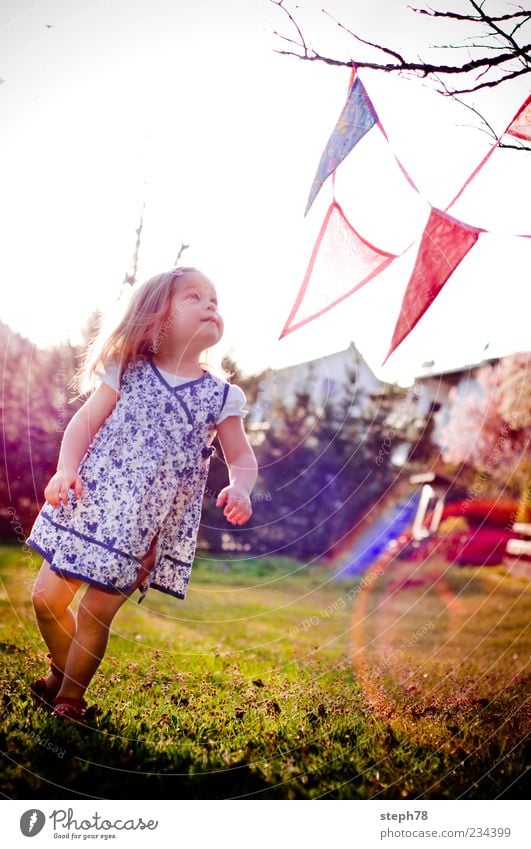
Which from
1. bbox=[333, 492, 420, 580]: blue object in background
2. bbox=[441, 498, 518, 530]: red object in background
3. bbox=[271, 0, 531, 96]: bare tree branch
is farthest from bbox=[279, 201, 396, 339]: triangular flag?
bbox=[441, 498, 518, 530]: red object in background

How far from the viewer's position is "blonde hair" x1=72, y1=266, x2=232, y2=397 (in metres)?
1.66

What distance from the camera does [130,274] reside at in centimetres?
187

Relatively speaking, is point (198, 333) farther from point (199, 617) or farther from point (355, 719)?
point (199, 617)

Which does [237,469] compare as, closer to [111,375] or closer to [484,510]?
[111,375]

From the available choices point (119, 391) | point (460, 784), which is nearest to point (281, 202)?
point (119, 391)

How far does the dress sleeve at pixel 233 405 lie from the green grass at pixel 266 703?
0.69 meters

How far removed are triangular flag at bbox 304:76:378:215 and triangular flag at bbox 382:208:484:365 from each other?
0.31 m

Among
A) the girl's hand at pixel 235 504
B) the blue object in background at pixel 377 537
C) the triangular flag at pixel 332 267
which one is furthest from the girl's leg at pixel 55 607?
the blue object in background at pixel 377 537

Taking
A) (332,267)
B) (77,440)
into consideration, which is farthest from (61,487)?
(332,267)

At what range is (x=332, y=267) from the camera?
2.05 meters

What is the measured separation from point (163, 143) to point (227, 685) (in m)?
1.44

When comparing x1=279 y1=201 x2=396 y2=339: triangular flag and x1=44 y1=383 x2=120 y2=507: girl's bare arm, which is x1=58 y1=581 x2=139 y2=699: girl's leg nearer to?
x1=44 y1=383 x2=120 y2=507: girl's bare arm

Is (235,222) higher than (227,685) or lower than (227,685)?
higher

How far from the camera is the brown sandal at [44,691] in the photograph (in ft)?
5.31
